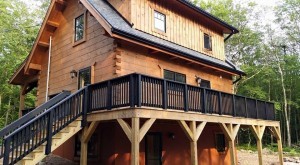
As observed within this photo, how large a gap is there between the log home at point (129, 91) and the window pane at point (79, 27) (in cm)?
5

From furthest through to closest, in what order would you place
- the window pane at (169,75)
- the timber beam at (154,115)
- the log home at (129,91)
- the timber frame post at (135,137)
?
the window pane at (169,75) < the log home at (129,91) < the timber beam at (154,115) < the timber frame post at (135,137)

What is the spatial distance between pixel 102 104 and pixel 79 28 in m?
5.36

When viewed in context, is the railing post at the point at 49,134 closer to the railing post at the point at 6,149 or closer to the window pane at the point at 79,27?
the railing post at the point at 6,149

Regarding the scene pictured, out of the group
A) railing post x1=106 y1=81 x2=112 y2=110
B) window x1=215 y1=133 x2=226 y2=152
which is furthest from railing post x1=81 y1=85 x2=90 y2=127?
window x1=215 y1=133 x2=226 y2=152

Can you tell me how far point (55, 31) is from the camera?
14.4 m

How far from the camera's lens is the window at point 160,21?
1275 centimetres

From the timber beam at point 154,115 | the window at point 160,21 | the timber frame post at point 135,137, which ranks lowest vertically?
the timber frame post at point 135,137

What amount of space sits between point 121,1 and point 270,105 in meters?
9.76

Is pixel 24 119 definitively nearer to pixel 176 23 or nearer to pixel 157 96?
pixel 157 96

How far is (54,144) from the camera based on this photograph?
27.0ft

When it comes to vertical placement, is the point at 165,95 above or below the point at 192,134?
above

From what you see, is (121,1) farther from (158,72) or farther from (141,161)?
(141,161)

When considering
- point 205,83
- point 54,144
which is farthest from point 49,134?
point 205,83

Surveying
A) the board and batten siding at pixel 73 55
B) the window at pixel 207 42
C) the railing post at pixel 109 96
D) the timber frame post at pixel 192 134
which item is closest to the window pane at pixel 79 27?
the board and batten siding at pixel 73 55
